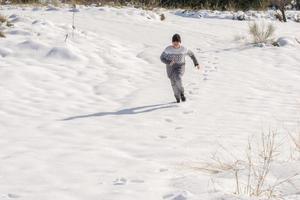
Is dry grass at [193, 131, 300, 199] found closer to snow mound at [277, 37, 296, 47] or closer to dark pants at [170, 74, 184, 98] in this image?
dark pants at [170, 74, 184, 98]

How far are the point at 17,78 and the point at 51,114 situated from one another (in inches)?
75.8

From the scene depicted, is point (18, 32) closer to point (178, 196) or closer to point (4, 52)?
point (4, 52)

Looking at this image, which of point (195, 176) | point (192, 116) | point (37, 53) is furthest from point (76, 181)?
point (37, 53)

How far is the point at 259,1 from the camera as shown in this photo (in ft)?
82.6

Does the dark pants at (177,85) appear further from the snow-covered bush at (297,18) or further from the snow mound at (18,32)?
the snow-covered bush at (297,18)

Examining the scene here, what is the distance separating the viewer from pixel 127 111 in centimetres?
764

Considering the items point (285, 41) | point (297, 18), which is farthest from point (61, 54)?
point (297, 18)

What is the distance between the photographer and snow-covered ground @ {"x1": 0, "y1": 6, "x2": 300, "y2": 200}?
4324 millimetres

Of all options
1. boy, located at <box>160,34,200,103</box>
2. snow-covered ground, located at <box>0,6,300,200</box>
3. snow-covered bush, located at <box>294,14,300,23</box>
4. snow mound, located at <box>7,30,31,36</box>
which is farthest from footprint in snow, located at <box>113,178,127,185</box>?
snow-covered bush, located at <box>294,14,300,23</box>

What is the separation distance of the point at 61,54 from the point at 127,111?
3399 millimetres

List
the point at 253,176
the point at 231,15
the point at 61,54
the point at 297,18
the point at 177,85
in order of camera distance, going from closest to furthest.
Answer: the point at 253,176, the point at 177,85, the point at 61,54, the point at 297,18, the point at 231,15

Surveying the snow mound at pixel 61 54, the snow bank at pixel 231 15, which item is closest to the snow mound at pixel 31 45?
the snow mound at pixel 61 54

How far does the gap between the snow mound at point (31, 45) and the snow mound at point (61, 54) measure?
0.78 feet

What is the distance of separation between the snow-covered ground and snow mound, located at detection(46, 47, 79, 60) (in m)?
0.02
